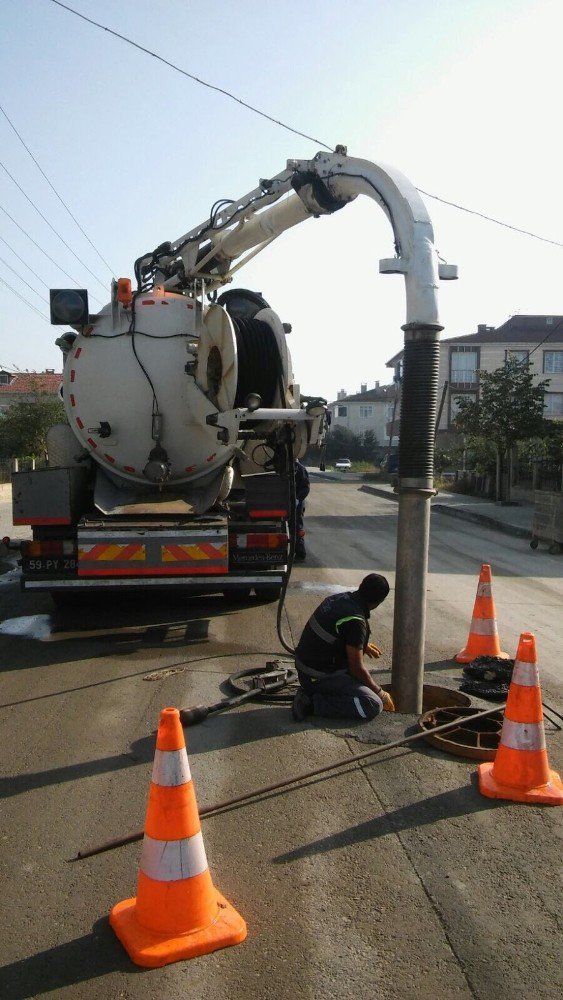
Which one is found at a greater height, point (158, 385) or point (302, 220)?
point (302, 220)

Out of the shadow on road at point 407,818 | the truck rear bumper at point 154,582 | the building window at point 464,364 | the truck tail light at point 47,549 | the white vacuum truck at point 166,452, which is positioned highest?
the building window at point 464,364

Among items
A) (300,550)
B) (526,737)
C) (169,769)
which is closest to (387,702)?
(526,737)

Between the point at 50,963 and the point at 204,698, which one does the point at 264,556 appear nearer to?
the point at 204,698

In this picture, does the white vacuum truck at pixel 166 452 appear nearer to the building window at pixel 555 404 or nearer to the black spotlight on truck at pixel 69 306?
the black spotlight on truck at pixel 69 306

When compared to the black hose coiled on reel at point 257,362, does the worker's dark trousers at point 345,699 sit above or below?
below

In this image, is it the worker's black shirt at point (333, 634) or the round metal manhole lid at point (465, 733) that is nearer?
the round metal manhole lid at point (465, 733)

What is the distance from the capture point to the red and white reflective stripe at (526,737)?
14.4 feet

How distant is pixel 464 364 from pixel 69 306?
4816 centimetres

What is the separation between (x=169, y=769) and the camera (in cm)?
326

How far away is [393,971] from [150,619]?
609cm

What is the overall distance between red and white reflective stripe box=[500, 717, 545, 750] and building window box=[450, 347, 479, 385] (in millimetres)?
51290

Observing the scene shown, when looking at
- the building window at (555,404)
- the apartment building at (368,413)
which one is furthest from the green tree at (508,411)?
the apartment building at (368,413)

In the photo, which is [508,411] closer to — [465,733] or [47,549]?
[47,549]

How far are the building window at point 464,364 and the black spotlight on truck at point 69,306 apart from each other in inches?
1870
